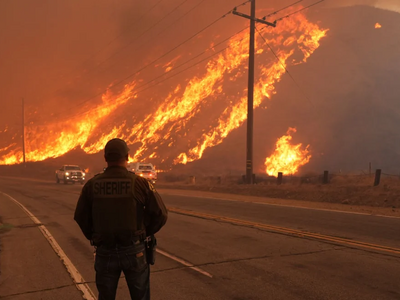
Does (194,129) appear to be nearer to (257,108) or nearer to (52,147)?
(257,108)

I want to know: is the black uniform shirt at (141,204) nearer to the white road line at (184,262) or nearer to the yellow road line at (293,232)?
the white road line at (184,262)

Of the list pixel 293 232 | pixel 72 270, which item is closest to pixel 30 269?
pixel 72 270

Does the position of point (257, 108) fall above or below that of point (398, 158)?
above

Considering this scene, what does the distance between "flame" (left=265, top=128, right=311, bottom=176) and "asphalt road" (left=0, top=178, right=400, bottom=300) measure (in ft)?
124

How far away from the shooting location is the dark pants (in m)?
2.91

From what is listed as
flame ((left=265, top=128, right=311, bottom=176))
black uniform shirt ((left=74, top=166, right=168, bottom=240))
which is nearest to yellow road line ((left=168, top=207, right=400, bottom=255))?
black uniform shirt ((left=74, top=166, right=168, bottom=240))

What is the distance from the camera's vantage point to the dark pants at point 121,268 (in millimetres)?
2912

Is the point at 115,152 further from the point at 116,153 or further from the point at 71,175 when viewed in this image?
the point at 71,175

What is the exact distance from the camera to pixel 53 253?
745 cm

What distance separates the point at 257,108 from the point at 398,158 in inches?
914

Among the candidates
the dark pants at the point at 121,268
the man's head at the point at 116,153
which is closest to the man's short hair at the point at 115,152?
the man's head at the point at 116,153

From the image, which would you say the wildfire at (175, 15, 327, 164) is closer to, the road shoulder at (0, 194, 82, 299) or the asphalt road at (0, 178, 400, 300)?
the asphalt road at (0, 178, 400, 300)

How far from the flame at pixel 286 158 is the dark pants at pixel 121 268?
46.0 m

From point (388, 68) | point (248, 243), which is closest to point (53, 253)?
point (248, 243)
